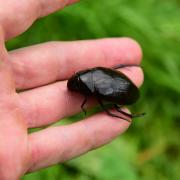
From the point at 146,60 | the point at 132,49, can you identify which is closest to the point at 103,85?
the point at 132,49

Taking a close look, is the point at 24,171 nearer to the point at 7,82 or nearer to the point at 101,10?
the point at 7,82

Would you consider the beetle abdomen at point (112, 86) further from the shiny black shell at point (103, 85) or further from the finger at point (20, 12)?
the finger at point (20, 12)

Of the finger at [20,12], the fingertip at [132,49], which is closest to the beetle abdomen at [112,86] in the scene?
the fingertip at [132,49]

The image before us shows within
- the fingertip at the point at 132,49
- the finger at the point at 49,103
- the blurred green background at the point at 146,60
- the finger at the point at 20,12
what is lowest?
the blurred green background at the point at 146,60

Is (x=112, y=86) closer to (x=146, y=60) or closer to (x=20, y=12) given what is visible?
(x=20, y=12)

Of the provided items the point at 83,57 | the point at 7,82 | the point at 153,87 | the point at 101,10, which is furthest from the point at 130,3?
the point at 7,82
